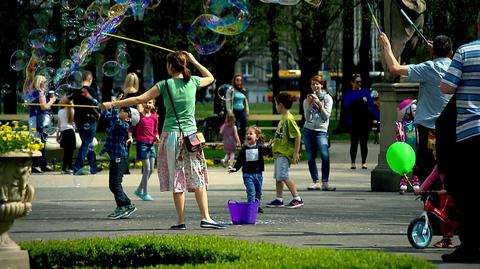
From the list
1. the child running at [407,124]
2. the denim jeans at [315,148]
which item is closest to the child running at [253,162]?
the child running at [407,124]

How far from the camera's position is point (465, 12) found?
35969 millimetres

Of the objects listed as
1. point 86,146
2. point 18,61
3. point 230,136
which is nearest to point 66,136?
point 86,146

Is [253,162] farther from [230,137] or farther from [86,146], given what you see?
[230,137]

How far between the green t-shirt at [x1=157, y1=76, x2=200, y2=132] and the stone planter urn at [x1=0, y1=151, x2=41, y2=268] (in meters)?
3.32

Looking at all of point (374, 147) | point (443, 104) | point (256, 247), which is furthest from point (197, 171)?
point (374, 147)

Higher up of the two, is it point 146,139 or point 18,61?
point 18,61

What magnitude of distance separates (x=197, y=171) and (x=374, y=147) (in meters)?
21.8

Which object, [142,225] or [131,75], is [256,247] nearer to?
[142,225]

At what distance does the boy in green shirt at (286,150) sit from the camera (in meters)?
17.6

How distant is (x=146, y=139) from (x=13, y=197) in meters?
8.30

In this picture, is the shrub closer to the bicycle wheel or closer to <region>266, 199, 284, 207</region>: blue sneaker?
the bicycle wheel

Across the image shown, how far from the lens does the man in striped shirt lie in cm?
1155

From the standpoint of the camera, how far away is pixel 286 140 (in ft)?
58.2

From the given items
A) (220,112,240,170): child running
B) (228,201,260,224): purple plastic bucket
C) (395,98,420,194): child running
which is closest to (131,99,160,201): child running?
(395,98,420,194): child running
